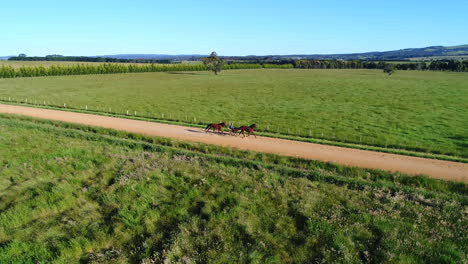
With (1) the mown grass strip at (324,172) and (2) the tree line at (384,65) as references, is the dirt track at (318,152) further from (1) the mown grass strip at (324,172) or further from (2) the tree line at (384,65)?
(2) the tree line at (384,65)

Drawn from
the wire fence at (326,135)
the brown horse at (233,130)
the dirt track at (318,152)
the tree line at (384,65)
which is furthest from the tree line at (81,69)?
the brown horse at (233,130)

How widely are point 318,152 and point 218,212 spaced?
11.5 metres

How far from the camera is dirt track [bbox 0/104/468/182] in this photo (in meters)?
18.3

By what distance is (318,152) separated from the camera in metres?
21.6

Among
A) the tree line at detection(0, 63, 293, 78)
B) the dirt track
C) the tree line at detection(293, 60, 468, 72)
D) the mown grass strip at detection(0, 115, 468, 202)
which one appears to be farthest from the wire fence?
the tree line at detection(293, 60, 468, 72)

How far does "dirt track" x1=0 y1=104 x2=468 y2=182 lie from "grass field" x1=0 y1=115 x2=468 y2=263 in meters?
2.16

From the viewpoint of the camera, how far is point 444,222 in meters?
11.3

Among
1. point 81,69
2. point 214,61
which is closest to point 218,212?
point 214,61

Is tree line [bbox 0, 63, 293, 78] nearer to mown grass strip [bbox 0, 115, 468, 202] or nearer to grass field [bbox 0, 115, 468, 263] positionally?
mown grass strip [bbox 0, 115, 468, 202]

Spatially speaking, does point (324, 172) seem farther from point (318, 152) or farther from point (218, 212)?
point (218, 212)

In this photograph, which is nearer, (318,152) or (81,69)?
(318,152)

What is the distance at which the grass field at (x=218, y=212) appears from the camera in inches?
388

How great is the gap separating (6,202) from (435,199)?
18403 millimetres

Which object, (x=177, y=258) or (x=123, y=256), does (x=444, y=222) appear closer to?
(x=177, y=258)
